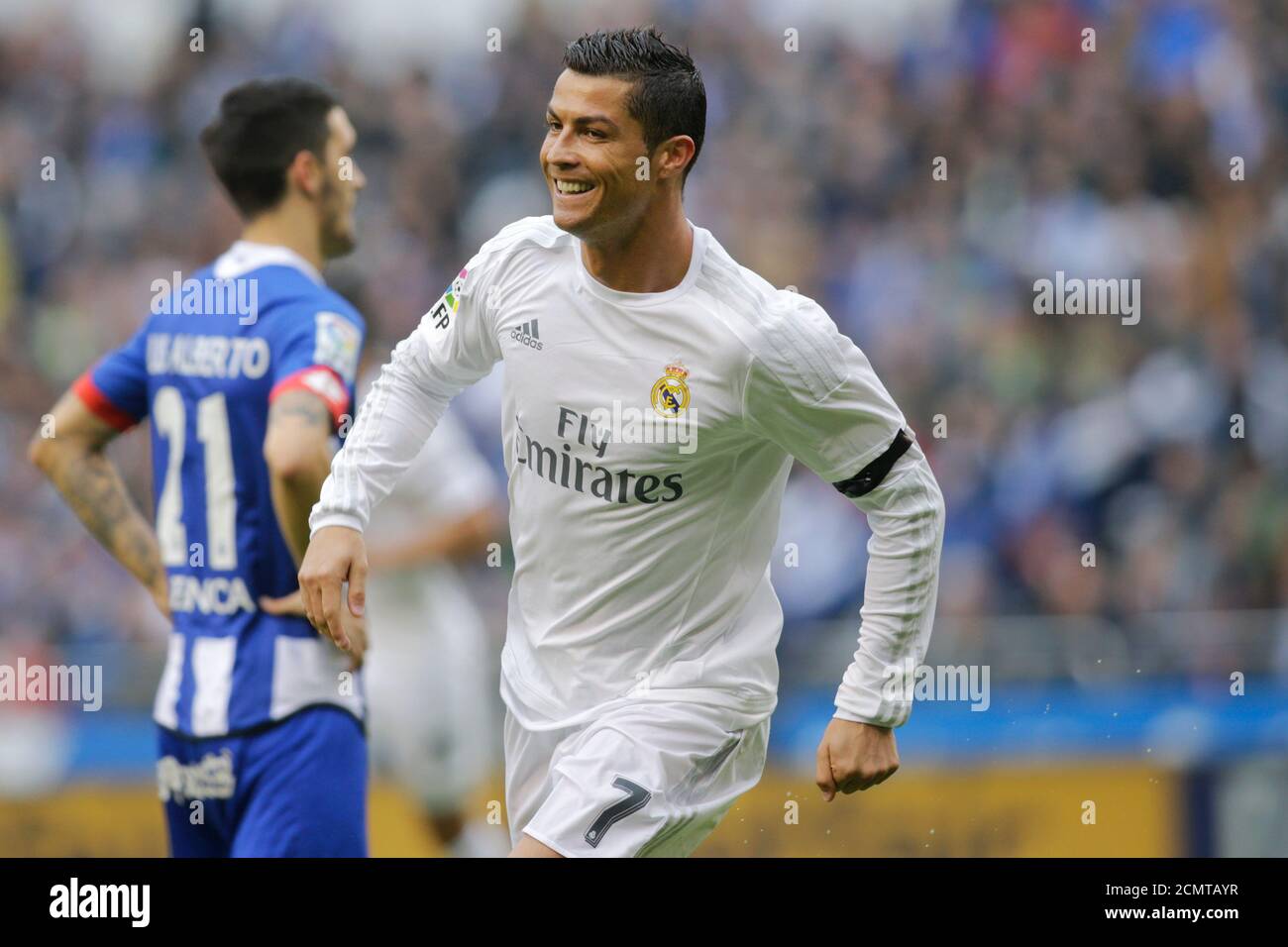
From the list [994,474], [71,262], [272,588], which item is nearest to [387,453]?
[272,588]

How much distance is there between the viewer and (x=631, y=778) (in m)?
3.98

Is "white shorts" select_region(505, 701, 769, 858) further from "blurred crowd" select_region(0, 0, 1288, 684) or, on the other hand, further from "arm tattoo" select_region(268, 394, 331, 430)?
"blurred crowd" select_region(0, 0, 1288, 684)

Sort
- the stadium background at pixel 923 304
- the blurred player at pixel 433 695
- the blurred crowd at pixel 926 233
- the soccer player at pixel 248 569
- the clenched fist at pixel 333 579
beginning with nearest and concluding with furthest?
the clenched fist at pixel 333 579
the soccer player at pixel 248 569
the blurred player at pixel 433 695
the stadium background at pixel 923 304
the blurred crowd at pixel 926 233

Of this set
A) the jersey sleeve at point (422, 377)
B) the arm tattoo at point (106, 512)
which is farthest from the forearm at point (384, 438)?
the arm tattoo at point (106, 512)

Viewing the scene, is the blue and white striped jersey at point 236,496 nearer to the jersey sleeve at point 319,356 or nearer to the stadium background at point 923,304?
the jersey sleeve at point 319,356

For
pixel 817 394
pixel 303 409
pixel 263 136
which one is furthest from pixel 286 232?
pixel 817 394

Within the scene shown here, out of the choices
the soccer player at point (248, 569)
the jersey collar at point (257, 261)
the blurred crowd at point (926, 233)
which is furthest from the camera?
the blurred crowd at point (926, 233)

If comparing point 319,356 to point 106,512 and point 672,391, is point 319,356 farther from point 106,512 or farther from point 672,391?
point 672,391

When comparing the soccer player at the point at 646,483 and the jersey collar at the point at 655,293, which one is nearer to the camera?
the soccer player at the point at 646,483

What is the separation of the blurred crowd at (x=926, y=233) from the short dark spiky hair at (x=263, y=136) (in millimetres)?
3679

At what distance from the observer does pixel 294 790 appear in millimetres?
4906

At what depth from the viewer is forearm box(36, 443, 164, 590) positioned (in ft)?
17.6

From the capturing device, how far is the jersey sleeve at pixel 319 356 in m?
4.85

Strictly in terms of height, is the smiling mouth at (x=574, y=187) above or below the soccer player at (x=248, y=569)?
above
